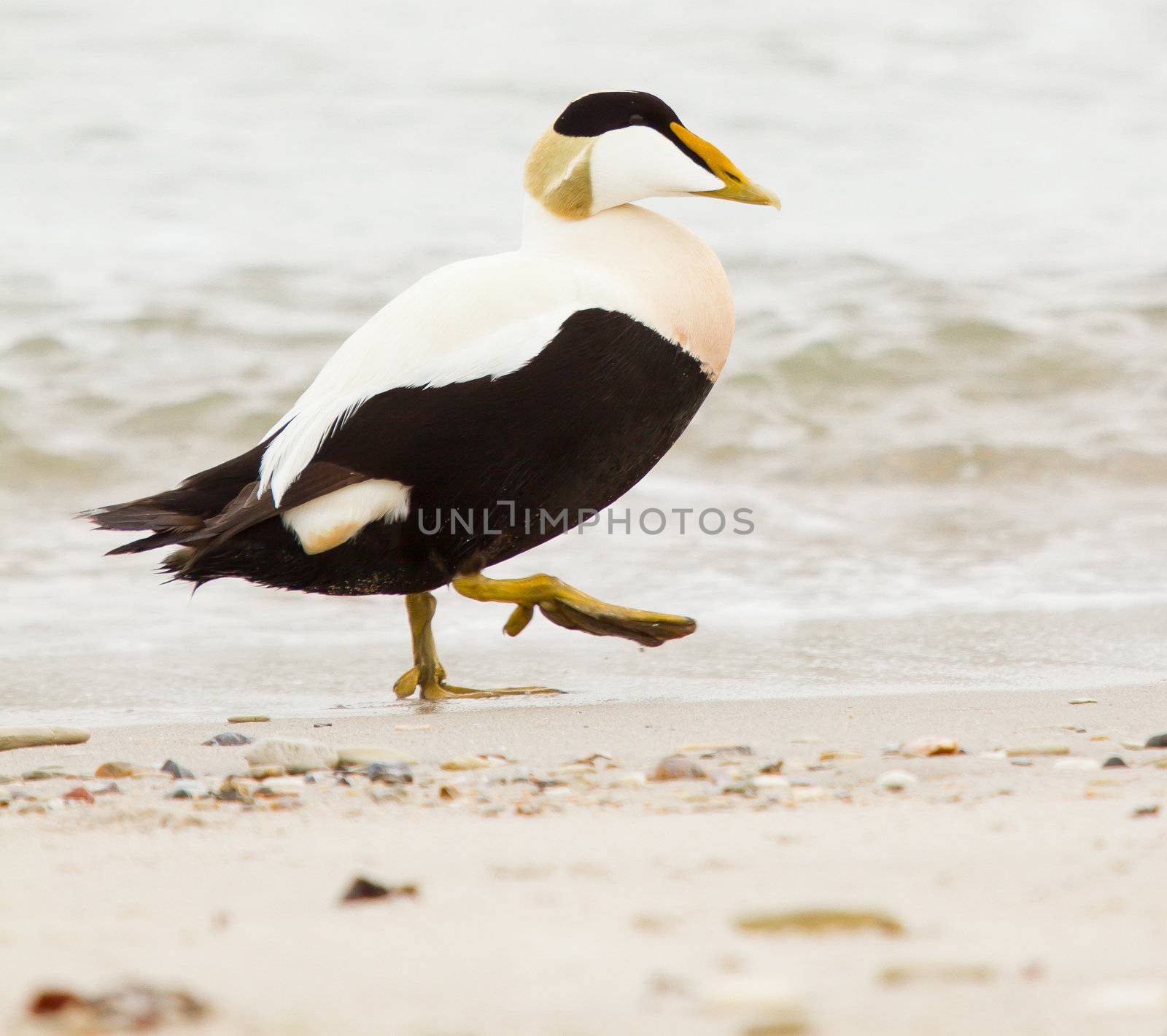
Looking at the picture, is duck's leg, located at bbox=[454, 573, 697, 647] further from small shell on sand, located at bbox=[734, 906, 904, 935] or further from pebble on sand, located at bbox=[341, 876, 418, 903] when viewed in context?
small shell on sand, located at bbox=[734, 906, 904, 935]

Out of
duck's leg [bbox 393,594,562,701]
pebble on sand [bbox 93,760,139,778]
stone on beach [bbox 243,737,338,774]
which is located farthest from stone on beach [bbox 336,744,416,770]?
duck's leg [bbox 393,594,562,701]

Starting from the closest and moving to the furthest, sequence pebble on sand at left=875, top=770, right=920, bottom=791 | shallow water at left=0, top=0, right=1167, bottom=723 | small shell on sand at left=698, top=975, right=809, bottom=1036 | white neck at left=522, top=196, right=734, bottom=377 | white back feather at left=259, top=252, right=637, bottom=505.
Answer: small shell on sand at left=698, top=975, right=809, bottom=1036 → pebble on sand at left=875, top=770, right=920, bottom=791 → white back feather at left=259, top=252, right=637, bottom=505 → white neck at left=522, top=196, right=734, bottom=377 → shallow water at left=0, top=0, right=1167, bottom=723

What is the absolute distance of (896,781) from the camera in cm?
218

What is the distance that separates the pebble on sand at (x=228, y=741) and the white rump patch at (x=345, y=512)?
0.45 m

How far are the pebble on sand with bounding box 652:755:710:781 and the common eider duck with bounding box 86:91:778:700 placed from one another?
0.90 m

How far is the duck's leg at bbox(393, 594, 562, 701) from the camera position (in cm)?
347

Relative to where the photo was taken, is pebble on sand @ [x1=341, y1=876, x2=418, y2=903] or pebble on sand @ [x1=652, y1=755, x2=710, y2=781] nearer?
pebble on sand @ [x1=341, y1=876, x2=418, y2=903]

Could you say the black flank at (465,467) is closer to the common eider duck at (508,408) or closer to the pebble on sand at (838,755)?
the common eider duck at (508,408)

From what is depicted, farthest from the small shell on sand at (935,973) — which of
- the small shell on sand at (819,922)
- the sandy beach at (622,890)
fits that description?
the small shell on sand at (819,922)

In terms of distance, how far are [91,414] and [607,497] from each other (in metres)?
4.35

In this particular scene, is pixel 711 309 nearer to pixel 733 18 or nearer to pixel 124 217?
pixel 124 217

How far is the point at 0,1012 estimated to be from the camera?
1.17 meters

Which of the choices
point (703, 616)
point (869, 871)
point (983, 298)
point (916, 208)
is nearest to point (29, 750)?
point (869, 871)

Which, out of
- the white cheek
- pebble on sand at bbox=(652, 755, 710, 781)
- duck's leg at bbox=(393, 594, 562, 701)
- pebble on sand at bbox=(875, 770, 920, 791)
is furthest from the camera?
duck's leg at bbox=(393, 594, 562, 701)
